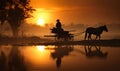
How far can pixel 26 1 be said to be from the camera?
57281 millimetres

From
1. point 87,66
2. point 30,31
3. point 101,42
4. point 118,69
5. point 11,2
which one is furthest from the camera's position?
point 30,31

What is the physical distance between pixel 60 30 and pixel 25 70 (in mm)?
26024

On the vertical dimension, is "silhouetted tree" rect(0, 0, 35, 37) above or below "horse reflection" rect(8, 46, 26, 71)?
above

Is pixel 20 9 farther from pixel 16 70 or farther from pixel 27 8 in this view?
pixel 16 70

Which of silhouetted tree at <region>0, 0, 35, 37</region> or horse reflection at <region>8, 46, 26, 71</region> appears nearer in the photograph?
horse reflection at <region>8, 46, 26, 71</region>

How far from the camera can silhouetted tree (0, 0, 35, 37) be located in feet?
185

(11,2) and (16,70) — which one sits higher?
(11,2)

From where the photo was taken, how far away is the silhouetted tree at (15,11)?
2216 inches

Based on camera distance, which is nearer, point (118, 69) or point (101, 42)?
point (118, 69)

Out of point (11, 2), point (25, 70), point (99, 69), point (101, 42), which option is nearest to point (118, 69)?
point (99, 69)

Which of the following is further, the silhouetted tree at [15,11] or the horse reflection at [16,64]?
the silhouetted tree at [15,11]

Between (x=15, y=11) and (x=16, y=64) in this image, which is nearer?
(x=16, y=64)

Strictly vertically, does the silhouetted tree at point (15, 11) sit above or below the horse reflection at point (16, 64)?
above

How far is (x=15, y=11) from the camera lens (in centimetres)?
5694
